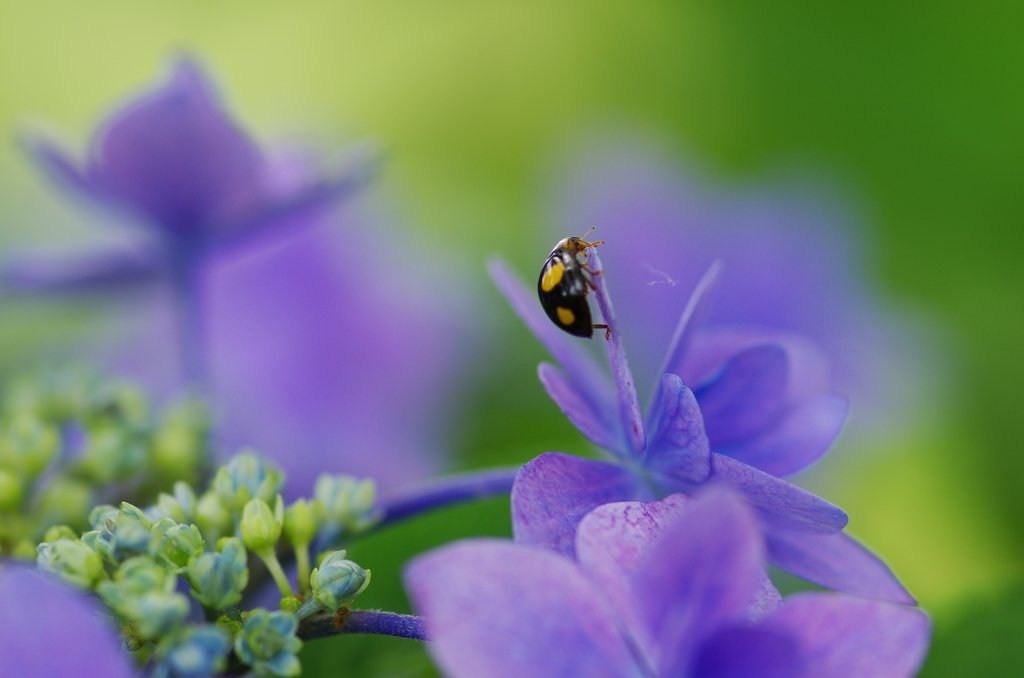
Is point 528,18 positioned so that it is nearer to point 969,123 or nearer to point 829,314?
point 969,123

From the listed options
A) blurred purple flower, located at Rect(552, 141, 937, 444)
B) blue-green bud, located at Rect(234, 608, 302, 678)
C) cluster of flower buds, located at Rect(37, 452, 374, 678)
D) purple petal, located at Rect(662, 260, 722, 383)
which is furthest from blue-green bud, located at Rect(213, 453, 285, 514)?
blurred purple flower, located at Rect(552, 141, 937, 444)

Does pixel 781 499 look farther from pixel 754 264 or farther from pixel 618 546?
pixel 754 264

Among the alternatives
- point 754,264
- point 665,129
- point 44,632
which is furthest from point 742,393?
point 665,129

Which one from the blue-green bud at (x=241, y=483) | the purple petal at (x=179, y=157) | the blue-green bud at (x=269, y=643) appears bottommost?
the blue-green bud at (x=269, y=643)

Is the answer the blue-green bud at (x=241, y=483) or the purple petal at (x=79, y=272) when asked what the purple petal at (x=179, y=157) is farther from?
the blue-green bud at (x=241, y=483)

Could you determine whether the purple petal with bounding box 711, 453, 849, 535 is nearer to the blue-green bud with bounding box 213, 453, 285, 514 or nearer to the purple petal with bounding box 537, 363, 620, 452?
the purple petal with bounding box 537, 363, 620, 452

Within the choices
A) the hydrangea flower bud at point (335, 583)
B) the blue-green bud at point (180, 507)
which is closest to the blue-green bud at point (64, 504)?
the blue-green bud at point (180, 507)

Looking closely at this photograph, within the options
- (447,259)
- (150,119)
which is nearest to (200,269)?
(150,119)
